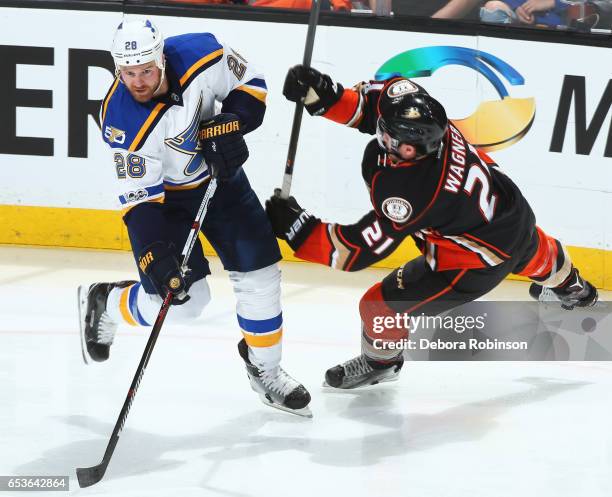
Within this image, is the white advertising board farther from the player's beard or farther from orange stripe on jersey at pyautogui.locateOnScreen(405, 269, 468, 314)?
the player's beard

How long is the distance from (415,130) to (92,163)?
8.98 feet

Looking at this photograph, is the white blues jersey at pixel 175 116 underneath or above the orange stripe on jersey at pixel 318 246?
above

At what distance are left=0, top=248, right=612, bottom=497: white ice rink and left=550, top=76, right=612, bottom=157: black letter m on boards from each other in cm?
127

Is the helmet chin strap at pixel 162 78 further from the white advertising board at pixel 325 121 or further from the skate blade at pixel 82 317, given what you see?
the white advertising board at pixel 325 121

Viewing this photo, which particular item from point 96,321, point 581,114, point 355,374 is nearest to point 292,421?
point 355,374

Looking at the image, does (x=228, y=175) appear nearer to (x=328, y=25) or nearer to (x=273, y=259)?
(x=273, y=259)

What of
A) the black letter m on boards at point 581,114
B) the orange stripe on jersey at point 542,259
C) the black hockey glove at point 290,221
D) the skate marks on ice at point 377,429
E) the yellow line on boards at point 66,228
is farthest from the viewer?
the yellow line on boards at point 66,228

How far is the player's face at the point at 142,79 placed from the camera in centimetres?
318

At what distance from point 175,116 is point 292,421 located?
1.11 metres

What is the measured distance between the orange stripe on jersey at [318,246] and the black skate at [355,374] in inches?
22.7

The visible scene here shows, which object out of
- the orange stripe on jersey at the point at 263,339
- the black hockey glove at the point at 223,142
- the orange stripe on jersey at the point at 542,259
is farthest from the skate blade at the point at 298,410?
the orange stripe on jersey at the point at 542,259

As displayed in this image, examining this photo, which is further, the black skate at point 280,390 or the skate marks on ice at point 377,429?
the black skate at point 280,390

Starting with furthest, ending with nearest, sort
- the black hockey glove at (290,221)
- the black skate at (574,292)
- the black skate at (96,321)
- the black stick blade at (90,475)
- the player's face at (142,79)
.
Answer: the black skate at (574,292) → the black skate at (96,321) → the black hockey glove at (290,221) → the player's face at (142,79) → the black stick blade at (90,475)

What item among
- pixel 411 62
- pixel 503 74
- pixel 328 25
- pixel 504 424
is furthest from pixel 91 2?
pixel 504 424
